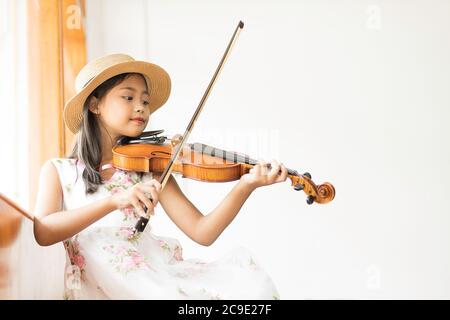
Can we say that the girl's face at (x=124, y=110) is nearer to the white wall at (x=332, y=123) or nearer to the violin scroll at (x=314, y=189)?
the violin scroll at (x=314, y=189)

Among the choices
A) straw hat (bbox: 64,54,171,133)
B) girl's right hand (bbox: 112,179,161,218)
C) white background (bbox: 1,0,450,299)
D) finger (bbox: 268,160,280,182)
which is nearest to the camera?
girl's right hand (bbox: 112,179,161,218)

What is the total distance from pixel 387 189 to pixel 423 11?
0.79 metres

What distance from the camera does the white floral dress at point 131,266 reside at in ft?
3.55

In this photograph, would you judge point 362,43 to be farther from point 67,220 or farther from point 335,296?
point 67,220

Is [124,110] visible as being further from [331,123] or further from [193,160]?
[331,123]

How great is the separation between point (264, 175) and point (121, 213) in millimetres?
288

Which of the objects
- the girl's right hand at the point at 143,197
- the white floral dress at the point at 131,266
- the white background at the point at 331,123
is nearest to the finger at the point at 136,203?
the girl's right hand at the point at 143,197

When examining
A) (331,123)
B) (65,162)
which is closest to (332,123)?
(331,123)

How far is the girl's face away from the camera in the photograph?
4.25 ft

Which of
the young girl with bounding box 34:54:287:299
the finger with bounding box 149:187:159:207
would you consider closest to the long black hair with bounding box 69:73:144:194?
the young girl with bounding box 34:54:287:299

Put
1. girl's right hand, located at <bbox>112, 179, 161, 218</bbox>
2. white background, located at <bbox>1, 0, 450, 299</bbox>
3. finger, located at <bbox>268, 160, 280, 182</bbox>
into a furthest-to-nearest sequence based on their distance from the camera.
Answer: white background, located at <bbox>1, 0, 450, 299</bbox>, finger, located at <bbox>268, 160, 280, 182</bbox>, girl's right hand, located at <bbox>112, 179, 161, 218</bbox>

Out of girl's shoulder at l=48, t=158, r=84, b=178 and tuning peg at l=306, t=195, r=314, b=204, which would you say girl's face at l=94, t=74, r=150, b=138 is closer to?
girl's shoulder at l=48, t=158, r=84, b=178

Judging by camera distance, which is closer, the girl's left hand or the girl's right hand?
the girl's right hand

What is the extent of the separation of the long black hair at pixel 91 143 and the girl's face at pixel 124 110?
0.04 ft
